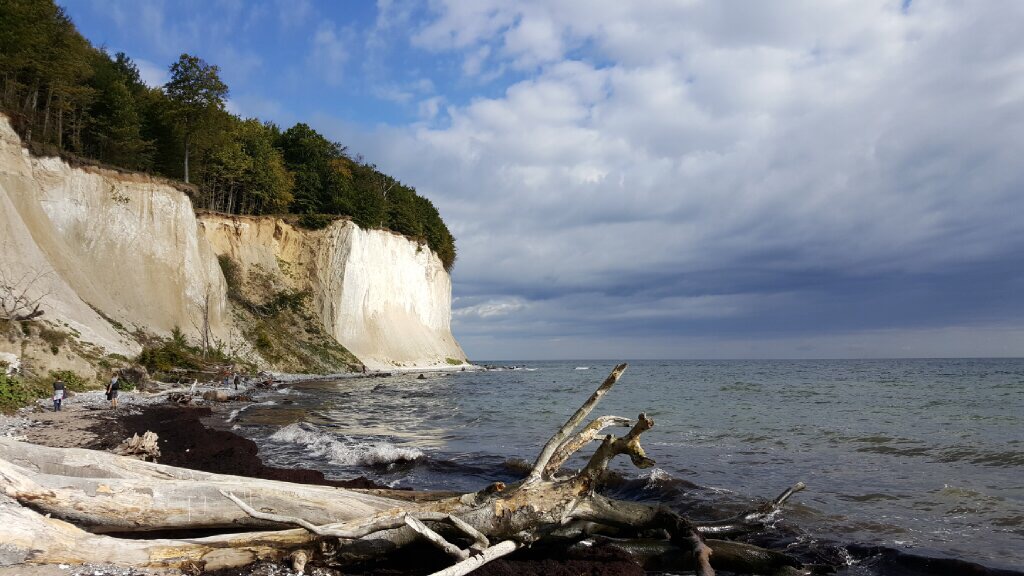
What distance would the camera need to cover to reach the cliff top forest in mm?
31531

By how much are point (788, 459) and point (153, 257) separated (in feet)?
113

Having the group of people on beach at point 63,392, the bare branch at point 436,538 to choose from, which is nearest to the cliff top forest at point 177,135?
the group of people on beach at point 63,392

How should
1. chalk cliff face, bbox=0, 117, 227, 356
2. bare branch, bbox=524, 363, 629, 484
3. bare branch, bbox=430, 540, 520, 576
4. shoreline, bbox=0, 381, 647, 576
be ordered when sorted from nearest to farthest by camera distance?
bare branch, bbox=430, 540, 520, 576 < shoreline, bbox=0, 381, 647, 576 < bare branch, bbox=524, 363, 629, 484 < chalk cliff face, bbox=0, 117, 227, 356

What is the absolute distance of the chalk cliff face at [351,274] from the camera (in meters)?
47.3

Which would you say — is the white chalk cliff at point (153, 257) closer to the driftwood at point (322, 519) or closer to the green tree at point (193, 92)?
the green tree at point (193, 92)

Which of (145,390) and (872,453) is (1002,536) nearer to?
(872,453)

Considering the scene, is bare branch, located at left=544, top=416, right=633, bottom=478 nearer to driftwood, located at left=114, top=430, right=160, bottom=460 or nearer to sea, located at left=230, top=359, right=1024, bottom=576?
sea, located at left=230, top=359, right=1024, bottom=576

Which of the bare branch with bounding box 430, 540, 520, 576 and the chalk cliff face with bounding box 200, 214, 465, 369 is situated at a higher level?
the chalk cliff face with bounding box 200, 214, 465, 369

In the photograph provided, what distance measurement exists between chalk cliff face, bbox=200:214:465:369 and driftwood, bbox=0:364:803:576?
44.1m

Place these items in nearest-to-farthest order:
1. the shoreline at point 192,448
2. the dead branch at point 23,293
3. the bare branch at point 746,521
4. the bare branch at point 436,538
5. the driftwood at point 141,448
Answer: the bare branch at point 436,538
the shoreline at point 192,448
the bare branch at point 746,521
the driftwood at point 141,448
the dead branch at point 23,293

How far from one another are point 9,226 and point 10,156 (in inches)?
203

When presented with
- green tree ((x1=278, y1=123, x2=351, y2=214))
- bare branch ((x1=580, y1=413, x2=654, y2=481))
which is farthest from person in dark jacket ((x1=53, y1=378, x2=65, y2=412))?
green tree ((x1=278, y1=123, x2=351, y2=214))

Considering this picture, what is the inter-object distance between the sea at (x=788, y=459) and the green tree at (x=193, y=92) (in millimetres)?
24444

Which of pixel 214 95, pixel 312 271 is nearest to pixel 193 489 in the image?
pixel 214 95
